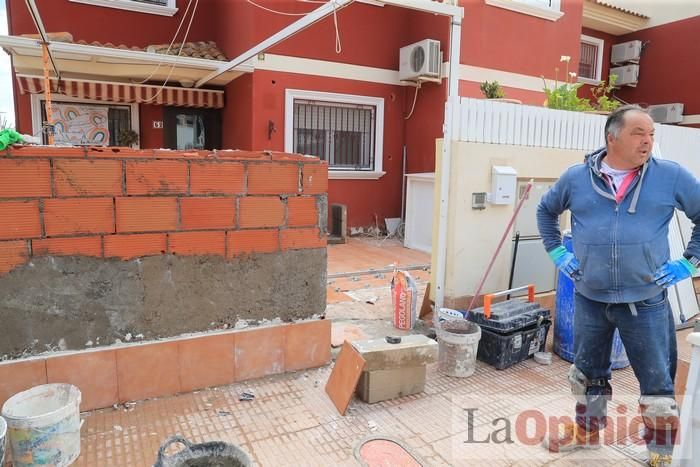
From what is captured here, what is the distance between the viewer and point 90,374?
278 centimetres

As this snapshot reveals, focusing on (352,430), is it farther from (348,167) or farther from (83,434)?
(348,167)

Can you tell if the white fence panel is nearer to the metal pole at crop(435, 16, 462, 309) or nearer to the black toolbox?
the metal pole at crop(435, 16, 462, 309)

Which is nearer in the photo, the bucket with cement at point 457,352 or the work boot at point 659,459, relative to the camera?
the work boot at point 659,459

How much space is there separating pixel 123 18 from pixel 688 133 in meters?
9.41

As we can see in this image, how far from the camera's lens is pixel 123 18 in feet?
29.0

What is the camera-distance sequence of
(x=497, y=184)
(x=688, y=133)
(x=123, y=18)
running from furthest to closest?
(x=123, y=18) < (x=688, y=133) < (x=497, y=184)

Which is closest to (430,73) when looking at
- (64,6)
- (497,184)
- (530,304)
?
(497,184)

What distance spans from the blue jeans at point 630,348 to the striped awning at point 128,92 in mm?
7997

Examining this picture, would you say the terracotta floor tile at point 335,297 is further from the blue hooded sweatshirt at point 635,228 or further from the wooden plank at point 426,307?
the blue hooded sweatshirt at point 635,228

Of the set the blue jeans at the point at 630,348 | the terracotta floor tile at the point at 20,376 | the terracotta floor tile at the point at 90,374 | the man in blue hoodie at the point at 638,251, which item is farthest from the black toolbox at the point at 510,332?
the terracotta floor tile at the point at 20,376

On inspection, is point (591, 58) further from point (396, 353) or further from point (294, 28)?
point (396, 353)

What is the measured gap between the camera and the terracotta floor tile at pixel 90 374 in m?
2.70

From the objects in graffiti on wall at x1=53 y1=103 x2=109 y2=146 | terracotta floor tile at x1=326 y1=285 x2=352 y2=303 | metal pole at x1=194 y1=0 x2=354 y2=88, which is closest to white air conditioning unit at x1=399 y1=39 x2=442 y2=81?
metal pole at x1=194 y1=0 x2=354 y2=88

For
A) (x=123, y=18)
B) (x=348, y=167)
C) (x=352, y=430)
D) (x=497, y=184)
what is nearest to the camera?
(x=352, y=430)
